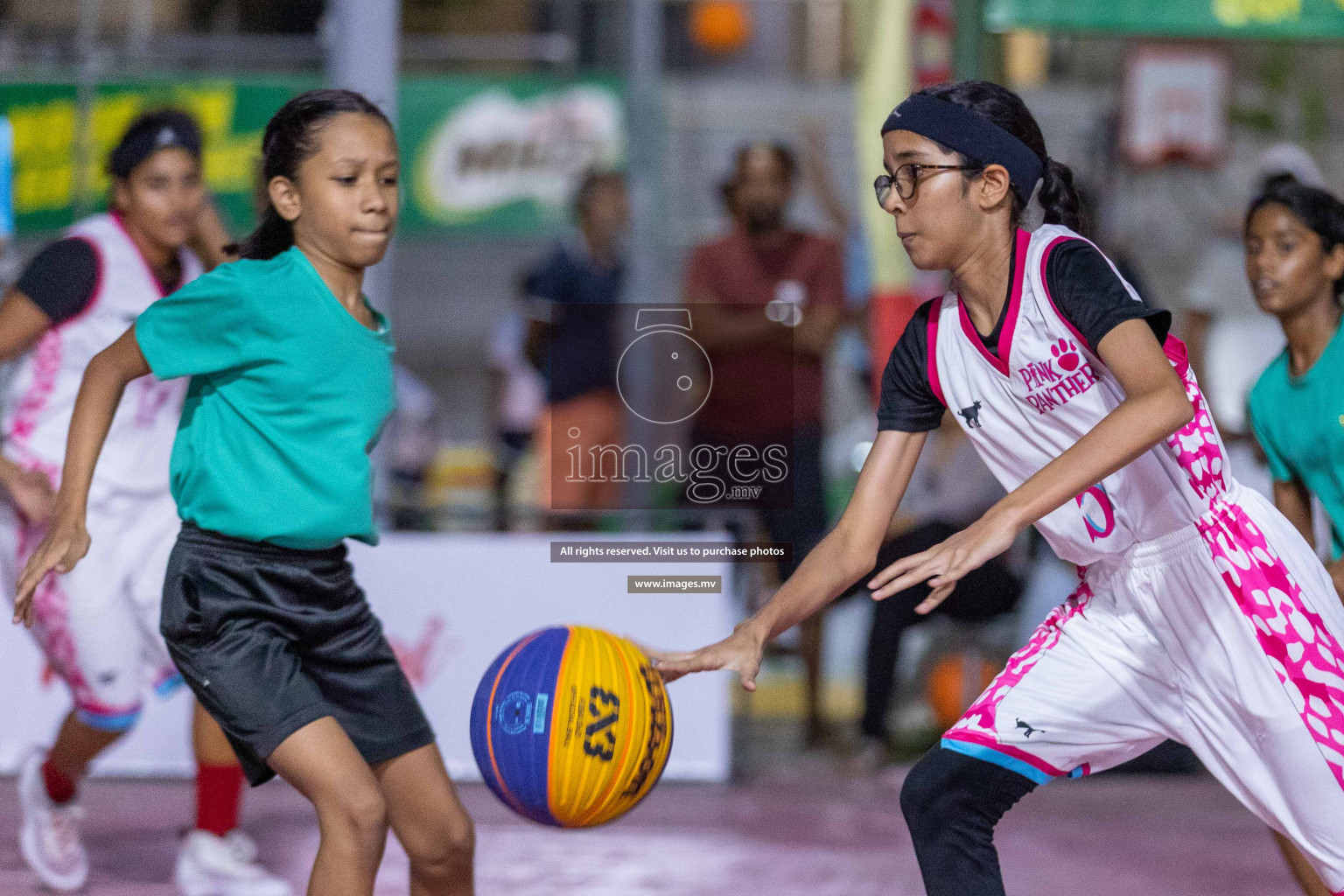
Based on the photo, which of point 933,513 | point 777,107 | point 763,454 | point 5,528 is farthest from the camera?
point 777,107

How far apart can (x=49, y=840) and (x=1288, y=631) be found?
11.6 feet

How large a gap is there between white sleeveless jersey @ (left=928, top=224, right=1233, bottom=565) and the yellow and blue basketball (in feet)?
2.92

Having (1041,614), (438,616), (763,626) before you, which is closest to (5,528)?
(438,616)

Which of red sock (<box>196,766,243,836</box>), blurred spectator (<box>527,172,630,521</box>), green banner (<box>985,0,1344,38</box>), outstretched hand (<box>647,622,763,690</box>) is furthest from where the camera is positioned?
blurred spectator (<box>527,172,630,521</box>)

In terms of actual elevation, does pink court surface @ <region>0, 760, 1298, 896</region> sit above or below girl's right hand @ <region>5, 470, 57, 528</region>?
below

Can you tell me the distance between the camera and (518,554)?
6168 millimetres

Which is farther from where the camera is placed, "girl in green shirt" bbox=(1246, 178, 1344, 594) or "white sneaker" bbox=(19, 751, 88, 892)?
Answer: "white sneaker" bbox=(19, 751, 88, 892)

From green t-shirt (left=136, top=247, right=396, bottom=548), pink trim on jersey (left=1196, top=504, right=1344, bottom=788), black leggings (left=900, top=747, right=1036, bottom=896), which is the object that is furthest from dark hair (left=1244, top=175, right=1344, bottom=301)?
green t-shirt (left=136, top=247, right=396, bottom=548)

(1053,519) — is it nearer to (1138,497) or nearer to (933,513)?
(1138,497)

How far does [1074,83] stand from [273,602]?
11.6m

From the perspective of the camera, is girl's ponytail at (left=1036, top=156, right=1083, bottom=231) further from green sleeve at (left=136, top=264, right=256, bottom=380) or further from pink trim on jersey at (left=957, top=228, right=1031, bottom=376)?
green sleeve at (left=136, top=264, right=256, bottom=380)

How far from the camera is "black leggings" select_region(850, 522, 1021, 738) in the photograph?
249 inches

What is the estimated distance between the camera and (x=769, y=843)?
541 cm

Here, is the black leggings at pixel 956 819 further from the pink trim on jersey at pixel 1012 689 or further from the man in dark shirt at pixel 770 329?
the man in dark shirt at pixel 770 329
